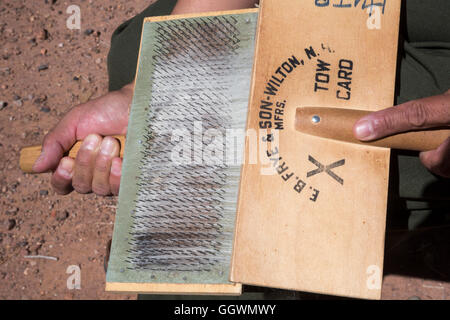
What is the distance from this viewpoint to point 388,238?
1489 mm

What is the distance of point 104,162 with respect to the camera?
1.38 metres

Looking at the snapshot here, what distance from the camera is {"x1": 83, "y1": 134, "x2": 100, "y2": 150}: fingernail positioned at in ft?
4.54

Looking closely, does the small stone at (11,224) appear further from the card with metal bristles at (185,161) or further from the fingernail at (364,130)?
the fingernail at (364,130)

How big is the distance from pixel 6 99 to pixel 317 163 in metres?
2.12

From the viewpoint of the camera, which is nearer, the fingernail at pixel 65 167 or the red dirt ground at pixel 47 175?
the fingernail at pixel 65 167

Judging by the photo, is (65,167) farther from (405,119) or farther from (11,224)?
(405,119)

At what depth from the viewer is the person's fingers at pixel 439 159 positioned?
3.48 feet

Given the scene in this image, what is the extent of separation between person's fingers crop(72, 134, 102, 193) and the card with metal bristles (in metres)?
0.33

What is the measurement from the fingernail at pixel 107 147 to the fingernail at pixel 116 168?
61mm

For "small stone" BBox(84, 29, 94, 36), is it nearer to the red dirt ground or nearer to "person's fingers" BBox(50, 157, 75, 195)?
the red dirt ground

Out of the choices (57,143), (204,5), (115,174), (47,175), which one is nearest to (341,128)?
(204,5)

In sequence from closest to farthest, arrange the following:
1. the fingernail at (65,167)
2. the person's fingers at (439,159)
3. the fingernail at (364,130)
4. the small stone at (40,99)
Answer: the fingernail at (364,130), the person's fingers at (439,159), the fingernail at (65,167), the small stone at (40,99)

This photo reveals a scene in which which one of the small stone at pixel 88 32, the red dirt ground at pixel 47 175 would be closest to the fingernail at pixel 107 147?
the red dirt ground at pixel 47 175
